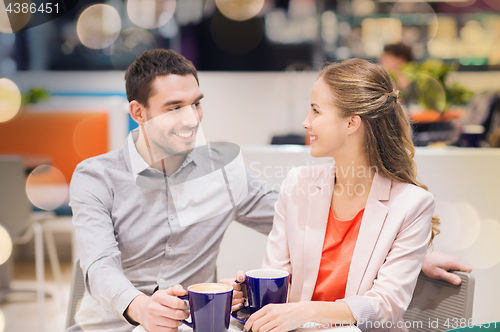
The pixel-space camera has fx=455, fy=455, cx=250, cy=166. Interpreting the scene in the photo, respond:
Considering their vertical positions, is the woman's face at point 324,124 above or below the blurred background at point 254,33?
below

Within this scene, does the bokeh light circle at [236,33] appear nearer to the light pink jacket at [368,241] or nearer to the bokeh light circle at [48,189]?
the bokeh light circle at [48,189]

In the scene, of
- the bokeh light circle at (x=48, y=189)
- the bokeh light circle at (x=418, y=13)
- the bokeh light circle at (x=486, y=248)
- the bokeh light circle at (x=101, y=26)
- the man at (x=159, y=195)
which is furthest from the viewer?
the bokeh light circle at (x=418, y=13)

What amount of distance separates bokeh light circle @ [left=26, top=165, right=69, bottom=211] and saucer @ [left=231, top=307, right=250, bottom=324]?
7.05 ft

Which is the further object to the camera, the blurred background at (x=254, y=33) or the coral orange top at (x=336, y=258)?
the blurred background at (x=254, y=33)

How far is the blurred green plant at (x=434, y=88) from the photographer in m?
2.41

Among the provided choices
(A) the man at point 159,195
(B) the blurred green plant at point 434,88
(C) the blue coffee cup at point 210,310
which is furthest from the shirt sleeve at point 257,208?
(B) the blurred green plant at point 434,88

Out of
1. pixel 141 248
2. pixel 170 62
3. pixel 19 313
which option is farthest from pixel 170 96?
pixel 19 313

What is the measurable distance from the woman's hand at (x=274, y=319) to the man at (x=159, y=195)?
472 millimetres

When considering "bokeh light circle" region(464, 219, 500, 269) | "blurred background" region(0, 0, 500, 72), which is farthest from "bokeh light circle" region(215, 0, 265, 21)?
"bokeh light circle" region(464, 219, 500, 269)

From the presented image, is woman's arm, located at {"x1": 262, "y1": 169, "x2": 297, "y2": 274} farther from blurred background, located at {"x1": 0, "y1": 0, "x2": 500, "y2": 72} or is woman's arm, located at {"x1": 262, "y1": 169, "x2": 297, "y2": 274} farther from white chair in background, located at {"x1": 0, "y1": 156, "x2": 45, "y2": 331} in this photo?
blurred background, located at {"x1": 0, "y1": 0, "x2": 500, "y2": 72}

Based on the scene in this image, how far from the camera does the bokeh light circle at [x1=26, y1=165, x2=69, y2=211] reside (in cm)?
276

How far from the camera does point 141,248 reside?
4.14 feet

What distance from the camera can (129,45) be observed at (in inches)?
183

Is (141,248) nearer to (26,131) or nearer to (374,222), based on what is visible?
(374,222)
